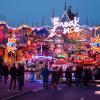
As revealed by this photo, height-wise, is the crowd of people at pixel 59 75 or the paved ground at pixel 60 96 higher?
the crowd of people at pixel 59 75

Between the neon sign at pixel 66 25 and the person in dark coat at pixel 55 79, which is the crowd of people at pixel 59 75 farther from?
the neon sign at pixel 66 25

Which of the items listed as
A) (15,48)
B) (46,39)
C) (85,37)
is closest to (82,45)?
(85,37)

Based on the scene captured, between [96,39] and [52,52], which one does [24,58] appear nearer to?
[52,52]

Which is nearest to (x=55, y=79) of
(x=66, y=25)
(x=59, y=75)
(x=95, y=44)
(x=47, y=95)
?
(x=59, y=75)

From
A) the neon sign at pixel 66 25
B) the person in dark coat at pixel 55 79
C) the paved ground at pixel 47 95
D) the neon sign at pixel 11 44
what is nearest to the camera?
the paved ground at pixel 47 95

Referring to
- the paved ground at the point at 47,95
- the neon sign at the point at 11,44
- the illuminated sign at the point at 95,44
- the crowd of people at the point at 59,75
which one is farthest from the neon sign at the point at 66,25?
the paved ground at the point at 47,95

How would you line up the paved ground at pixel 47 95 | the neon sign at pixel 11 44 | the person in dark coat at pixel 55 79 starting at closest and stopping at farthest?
1. the paved ground at pixel 47 95
2. the person in dark coat at pixel 55 79
3. the neon sign at pixel 11 44

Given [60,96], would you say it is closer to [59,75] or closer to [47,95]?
[47,95]

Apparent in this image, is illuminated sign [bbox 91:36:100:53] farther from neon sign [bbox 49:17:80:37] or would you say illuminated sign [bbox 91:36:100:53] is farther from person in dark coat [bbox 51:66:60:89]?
person in dark coat [bbox 51:66:60:89]

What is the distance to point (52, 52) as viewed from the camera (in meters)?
65.1

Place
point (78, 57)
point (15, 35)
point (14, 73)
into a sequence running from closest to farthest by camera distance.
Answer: point (14, 73), point (78, 57), point (15, 35)

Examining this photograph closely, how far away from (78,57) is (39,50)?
6.61 metres

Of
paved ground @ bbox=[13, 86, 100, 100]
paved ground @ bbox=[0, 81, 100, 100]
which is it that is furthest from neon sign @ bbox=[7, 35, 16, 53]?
paved ground @ bbox=[13, 86, 100, 100]

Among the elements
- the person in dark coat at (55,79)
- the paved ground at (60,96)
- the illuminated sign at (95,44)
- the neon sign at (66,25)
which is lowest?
the paved ground at (60,96)
